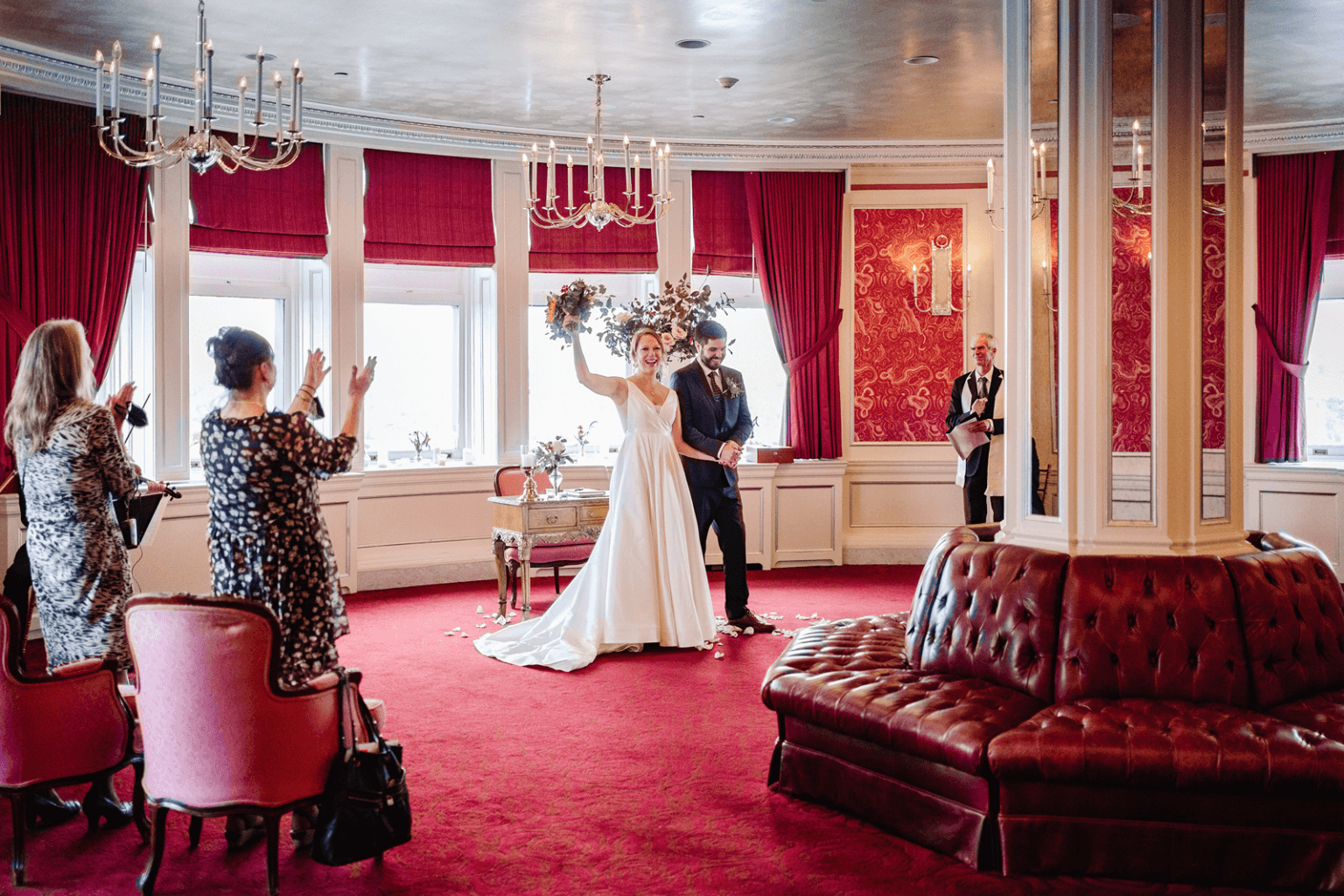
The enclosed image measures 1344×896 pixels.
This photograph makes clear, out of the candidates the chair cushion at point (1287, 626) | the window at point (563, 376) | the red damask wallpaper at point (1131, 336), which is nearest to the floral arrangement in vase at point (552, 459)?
the window at point (563, 376)

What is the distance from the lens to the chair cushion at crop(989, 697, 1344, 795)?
121 inches

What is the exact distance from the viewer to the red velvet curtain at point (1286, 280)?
8.41 metres

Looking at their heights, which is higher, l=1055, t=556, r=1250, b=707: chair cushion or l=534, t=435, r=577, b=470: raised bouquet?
l=534, t=435, r=577, b=470: raised bouquet

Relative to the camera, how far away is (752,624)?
6.70m

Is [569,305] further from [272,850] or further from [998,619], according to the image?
[272,850]

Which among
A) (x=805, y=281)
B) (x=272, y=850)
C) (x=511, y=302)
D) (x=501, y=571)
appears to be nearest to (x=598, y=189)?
(x=511, y=302)

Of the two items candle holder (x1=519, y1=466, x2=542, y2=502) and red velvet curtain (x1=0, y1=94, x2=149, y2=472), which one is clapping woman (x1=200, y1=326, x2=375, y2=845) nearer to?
candle holder (x1=519, y1=466, x2=542, y2=502)

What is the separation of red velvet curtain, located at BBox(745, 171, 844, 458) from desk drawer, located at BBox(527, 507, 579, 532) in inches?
108

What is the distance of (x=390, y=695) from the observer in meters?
5.32

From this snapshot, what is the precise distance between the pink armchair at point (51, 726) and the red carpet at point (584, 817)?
0.79 feet

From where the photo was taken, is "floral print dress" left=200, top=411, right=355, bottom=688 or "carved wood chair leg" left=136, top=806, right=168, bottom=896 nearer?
"carved wood chair leg" left=136, top=806, right=168, bottom=896

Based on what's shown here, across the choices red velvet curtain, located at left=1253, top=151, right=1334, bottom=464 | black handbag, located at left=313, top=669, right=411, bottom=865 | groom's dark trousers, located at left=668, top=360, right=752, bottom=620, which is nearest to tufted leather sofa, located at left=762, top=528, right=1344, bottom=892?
black handbag, located at left=313, top=669, right=411, bottom=865

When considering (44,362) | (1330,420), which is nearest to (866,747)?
(44,362)

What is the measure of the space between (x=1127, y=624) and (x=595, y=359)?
20.4ft
